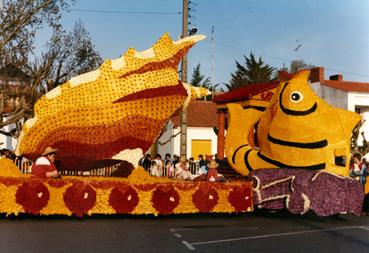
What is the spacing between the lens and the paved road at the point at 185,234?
7.92m

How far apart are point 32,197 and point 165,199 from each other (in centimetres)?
286

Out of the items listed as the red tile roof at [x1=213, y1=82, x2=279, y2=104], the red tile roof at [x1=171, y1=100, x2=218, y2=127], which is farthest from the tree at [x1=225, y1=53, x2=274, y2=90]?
the red tile roof at [x1=213, y1=82, x2=279, y2=104]

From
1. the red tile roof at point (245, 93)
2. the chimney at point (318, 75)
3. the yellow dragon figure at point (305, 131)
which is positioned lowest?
the yellow dragon figure at point (305, 131)

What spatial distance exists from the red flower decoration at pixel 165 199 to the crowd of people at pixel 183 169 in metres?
1.38

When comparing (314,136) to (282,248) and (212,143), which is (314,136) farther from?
(212,143)

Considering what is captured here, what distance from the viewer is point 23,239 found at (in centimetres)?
821

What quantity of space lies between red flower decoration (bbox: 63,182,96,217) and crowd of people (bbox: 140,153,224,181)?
3143 millimetres

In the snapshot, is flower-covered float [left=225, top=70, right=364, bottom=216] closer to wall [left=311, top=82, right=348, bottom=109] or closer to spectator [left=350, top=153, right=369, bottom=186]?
spectator [left=350, top=153, right=369, bottom=186]

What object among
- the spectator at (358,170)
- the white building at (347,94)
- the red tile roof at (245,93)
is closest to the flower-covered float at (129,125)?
the spectator at (358,170)

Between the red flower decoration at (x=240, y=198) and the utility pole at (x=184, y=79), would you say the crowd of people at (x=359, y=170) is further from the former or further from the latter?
the utility pole at (x=184, y=79)

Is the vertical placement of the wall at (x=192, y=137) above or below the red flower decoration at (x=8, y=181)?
above

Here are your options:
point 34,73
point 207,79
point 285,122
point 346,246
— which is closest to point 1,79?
point 34,73

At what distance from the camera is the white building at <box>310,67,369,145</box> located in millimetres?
27984

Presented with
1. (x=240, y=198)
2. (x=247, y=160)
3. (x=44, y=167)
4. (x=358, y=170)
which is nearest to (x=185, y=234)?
(x=240, y=198)
